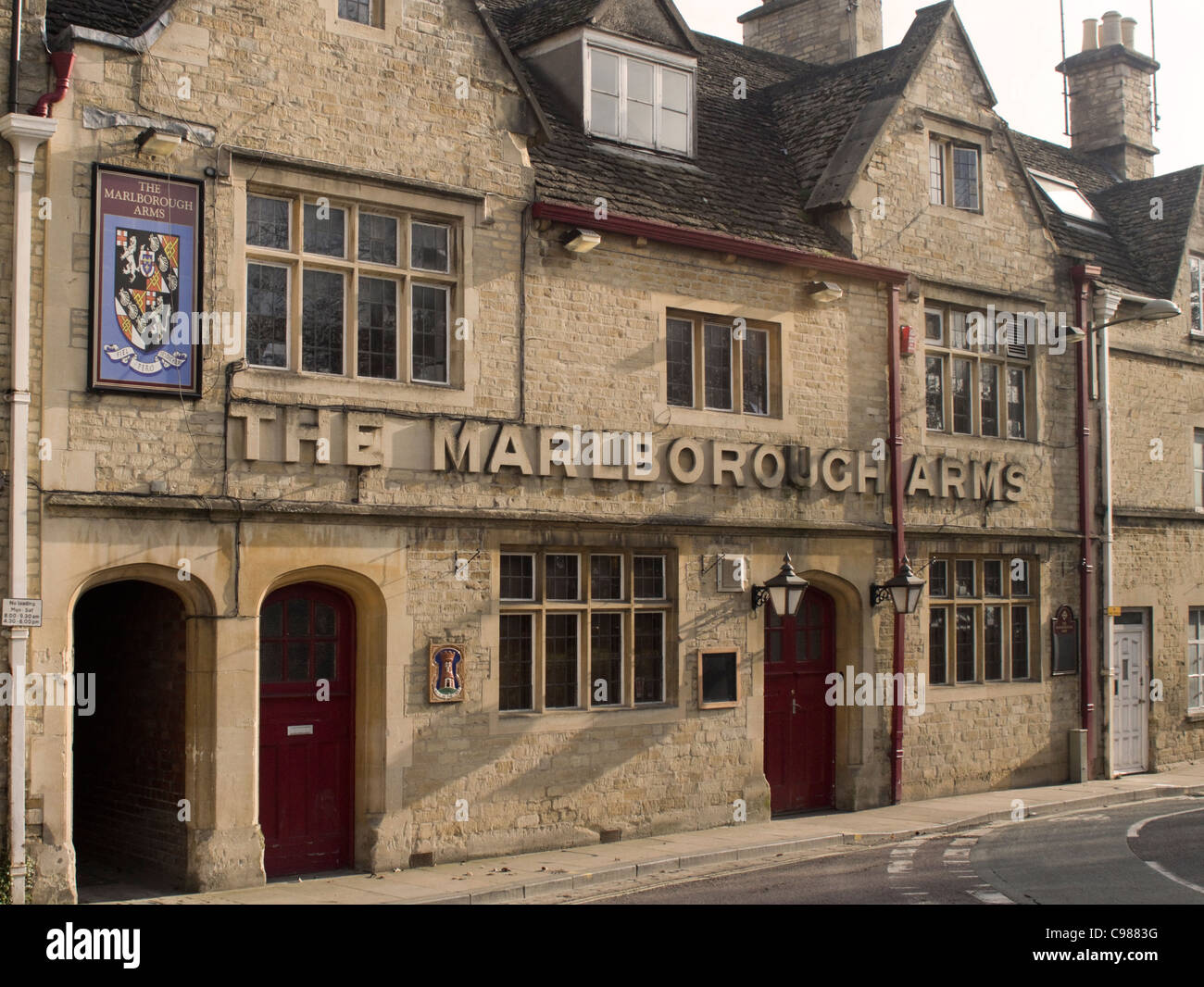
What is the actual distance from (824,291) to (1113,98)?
47.4 ft

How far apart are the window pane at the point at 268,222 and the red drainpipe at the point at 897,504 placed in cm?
861

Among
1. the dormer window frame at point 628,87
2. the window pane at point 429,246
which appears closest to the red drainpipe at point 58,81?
the window pane at point 429,246

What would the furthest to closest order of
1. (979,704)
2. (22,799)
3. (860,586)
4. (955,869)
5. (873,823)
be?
(979,704), (860,586), (873,823), (955,869), (22,799)

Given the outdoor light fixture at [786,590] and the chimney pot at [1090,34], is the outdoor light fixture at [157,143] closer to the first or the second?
the outdoor light fixture at [786,590]

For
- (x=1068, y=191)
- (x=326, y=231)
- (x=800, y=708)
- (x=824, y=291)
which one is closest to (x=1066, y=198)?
(x=1068, y=191)

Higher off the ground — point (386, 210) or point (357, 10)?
point (357, 10)

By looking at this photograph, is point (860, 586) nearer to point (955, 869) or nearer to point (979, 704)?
point (979, 704)

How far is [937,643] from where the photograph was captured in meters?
20.2

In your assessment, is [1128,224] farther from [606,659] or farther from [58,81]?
[58,81]

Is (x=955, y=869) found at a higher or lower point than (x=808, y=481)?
lower

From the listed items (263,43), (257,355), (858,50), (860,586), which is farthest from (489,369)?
(858,50)

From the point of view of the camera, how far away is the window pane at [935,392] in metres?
20.3

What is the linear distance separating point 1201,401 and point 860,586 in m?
9.76

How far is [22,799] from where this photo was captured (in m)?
11.9
